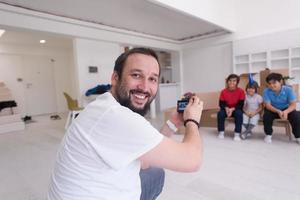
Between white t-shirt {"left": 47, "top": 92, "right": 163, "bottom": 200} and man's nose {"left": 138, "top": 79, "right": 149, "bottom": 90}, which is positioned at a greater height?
man's nose {"left": 138, "top": 79, "right": 149, "bottom": 90}

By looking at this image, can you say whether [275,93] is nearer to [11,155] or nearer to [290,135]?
[290,135]

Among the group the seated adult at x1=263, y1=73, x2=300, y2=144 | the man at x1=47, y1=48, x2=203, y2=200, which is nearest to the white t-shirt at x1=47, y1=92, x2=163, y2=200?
the man at x1=47, y1=48, x2=203, y2=200

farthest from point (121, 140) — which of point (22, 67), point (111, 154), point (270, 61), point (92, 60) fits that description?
Answer: point (22, 67)

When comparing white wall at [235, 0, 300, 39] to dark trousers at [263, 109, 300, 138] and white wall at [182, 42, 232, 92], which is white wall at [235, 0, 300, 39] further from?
dark trousers at [263, 109, 300, 138]

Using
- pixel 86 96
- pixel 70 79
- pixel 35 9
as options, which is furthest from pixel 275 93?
pixel 70 79

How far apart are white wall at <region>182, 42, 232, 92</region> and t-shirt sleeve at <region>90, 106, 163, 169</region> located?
552cm

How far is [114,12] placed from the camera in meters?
3.83

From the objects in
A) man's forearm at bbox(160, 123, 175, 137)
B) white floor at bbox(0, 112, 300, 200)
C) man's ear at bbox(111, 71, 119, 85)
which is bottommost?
white floor at bbox(0, 112, 300, 200)

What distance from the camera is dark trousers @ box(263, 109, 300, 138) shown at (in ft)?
8.70

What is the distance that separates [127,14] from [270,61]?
3466 millimetres

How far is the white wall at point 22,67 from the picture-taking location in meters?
5.99

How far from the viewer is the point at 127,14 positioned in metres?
3.96

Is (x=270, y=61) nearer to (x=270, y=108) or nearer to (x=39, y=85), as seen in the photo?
(x=270, y=108)

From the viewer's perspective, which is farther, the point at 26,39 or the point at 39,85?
the point at 39,85
